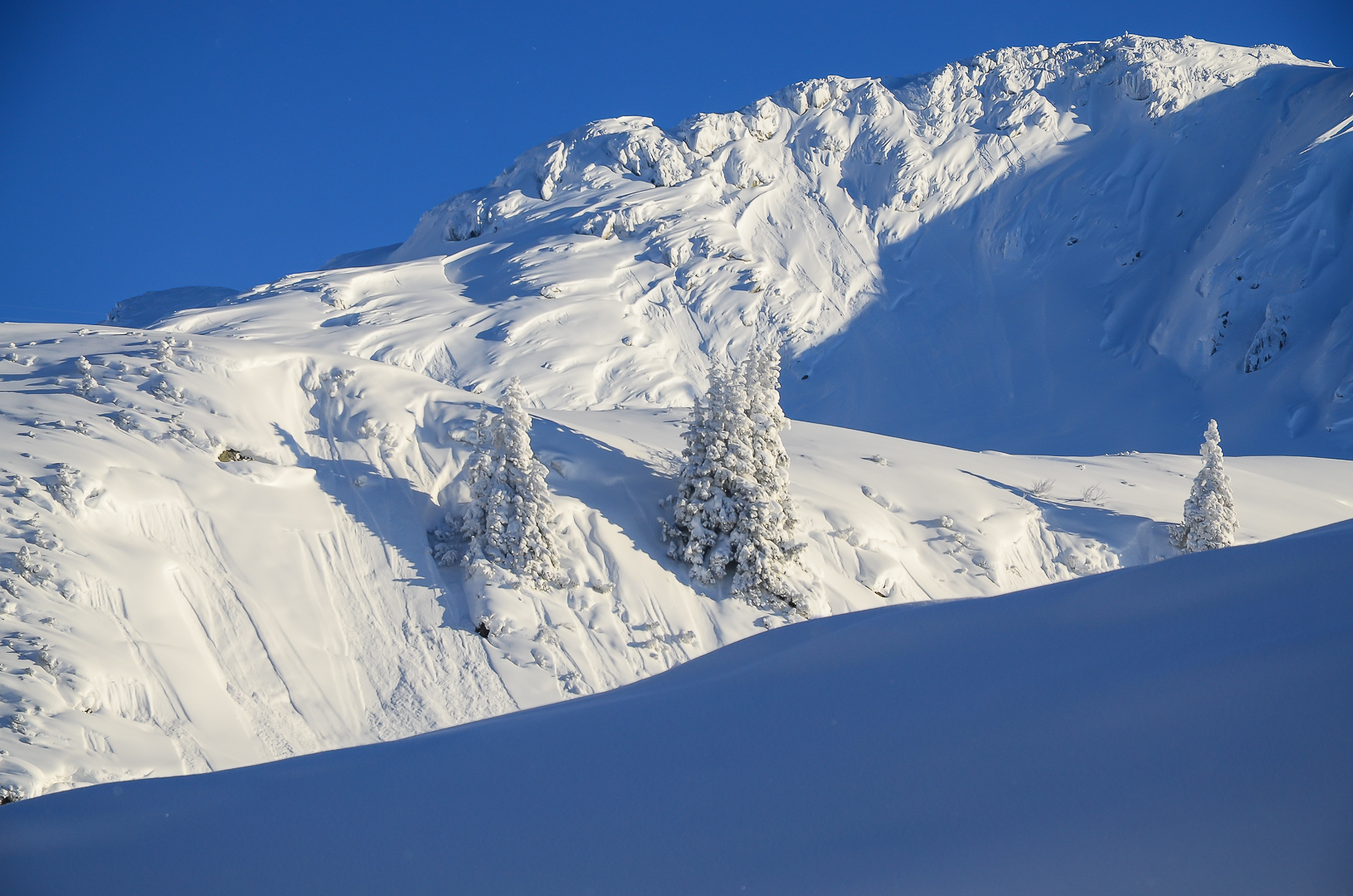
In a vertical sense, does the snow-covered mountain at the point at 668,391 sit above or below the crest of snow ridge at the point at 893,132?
below

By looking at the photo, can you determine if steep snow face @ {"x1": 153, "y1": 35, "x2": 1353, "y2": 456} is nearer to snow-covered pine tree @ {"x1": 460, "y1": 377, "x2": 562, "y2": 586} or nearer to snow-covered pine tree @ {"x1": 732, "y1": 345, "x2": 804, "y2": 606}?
snow-covered pine tree @ {"x1": 732, "y1": 345, "x2": 804, "y2": 606}

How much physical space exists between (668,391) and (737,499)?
32803mm

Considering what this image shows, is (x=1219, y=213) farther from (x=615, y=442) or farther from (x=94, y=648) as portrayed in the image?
(x=94, y=648)

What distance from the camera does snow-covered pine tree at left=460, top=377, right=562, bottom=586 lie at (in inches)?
673

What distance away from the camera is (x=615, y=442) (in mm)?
22469

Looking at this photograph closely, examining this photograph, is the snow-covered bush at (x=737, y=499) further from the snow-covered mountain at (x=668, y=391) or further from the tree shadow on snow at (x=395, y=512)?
the tree shadow on snow at (x=395, y=512)

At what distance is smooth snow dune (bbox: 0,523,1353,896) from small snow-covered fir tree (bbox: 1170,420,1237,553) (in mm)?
19521

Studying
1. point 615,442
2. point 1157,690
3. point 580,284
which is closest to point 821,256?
point 580,284

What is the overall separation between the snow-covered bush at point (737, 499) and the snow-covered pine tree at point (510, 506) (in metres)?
3.41

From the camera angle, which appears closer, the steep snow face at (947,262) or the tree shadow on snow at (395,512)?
the tree shadow on snow at (395,512)

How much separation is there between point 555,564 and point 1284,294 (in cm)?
5175

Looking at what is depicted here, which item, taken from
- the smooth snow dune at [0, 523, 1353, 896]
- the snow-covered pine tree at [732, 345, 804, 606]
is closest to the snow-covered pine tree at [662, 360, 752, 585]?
the snow-covered pine tree at [732, 345, 804, 606]

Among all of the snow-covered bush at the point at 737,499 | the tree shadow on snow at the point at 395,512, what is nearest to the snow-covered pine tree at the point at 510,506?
the tree shadow on snow at the point at 395,512

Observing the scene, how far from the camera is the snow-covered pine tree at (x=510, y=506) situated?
17.1 meters
